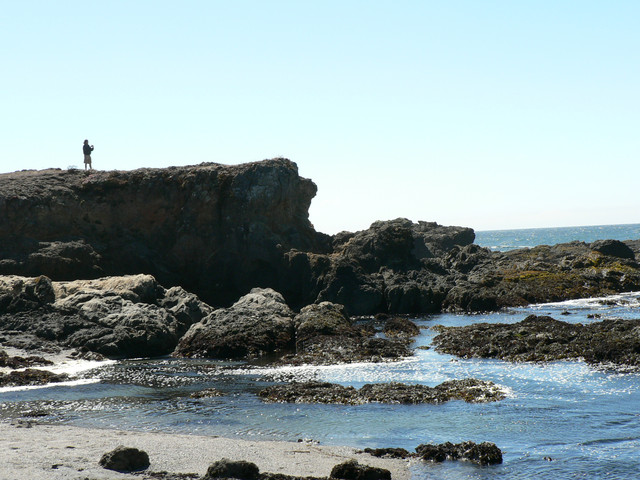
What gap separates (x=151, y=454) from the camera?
1555 cm

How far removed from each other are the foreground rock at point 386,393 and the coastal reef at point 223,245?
20939mm

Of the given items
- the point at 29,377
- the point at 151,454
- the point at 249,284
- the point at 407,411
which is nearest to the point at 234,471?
the point at 151,454

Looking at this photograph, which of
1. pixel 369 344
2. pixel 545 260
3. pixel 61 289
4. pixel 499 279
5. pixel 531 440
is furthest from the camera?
pixel 545 260

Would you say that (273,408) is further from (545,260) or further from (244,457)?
(545,260)

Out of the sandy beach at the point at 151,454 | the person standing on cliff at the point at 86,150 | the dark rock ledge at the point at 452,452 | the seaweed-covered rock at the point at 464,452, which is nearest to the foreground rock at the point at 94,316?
the sandy beach at the point at 151,454

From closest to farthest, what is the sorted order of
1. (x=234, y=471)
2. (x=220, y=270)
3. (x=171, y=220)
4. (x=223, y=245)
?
(x=234, y=471) → (x=220, y=270) → (x=223, y=245) → (x=171, y=220)

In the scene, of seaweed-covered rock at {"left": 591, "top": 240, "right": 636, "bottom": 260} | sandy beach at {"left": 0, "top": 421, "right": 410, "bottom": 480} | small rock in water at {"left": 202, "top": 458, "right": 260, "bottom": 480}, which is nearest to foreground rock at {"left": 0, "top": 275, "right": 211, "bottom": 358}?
sandy beach at {"left": 0, "top": 421, "right": 410, "bottom": 480}

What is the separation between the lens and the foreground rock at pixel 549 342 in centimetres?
2595

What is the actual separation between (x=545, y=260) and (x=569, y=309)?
2002 centimetres

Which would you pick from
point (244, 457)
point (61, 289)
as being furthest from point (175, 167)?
point (244, 457)

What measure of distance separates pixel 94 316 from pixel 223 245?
1563cm

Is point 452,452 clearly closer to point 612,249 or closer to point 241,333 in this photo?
point 241,333

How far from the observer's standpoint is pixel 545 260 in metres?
61.7

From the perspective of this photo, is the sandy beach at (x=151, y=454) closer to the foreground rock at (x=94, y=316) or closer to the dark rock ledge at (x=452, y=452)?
the dark rock ledge at (x=452, y=452)
